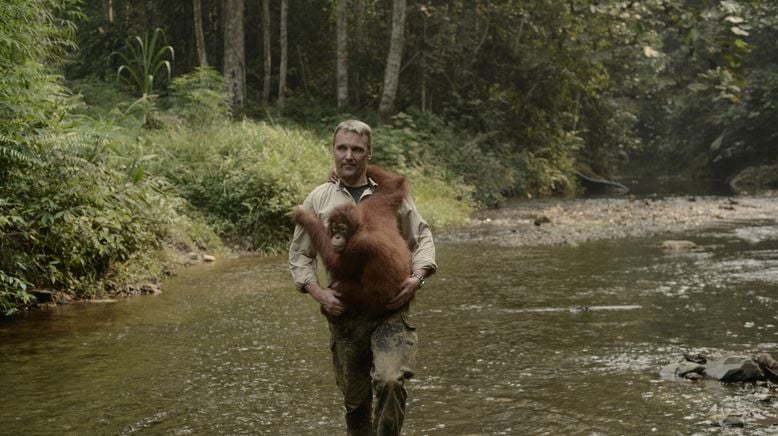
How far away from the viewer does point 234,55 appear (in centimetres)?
2073

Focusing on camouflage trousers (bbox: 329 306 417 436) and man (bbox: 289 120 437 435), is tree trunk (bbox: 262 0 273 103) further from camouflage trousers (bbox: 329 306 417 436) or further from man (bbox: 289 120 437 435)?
camouflage trousers (bbox: 329 306 417 436)

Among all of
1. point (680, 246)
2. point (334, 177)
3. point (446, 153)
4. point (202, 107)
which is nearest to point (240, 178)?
point (202, 107)

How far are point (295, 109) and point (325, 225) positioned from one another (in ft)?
67.9

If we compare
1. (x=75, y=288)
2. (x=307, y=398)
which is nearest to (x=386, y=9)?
(x=75, y=288)

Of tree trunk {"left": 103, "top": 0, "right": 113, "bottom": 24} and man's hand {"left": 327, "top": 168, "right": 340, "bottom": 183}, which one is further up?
tree trunk {"left": 103, "top": 0, "right": 113, "bottom": 24}

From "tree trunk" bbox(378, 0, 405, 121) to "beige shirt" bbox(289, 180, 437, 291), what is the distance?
17.5 metres

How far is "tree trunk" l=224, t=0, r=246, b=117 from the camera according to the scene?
20.6m

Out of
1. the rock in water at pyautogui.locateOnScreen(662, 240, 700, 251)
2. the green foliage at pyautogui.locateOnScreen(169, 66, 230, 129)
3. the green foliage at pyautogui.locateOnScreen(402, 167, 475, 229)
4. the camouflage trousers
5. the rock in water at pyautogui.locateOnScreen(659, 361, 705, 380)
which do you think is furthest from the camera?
the green foliage at pyautogui.locateOnScreen(402, 167, 475, 229)

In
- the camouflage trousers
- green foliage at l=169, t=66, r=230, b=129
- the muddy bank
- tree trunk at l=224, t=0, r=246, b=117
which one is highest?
tree trunk at l=224, t=0, r=246, b=117

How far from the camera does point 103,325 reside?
782 cm

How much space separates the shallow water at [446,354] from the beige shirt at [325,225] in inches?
48.0

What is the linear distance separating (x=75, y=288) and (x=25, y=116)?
182 centimetres

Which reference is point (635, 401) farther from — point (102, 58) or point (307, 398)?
point (102, 58)

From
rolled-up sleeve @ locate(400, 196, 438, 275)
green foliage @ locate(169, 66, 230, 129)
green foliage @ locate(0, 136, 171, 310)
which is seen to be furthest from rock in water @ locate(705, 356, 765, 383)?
green foliage @ locate(169, 66, 230, 129)
